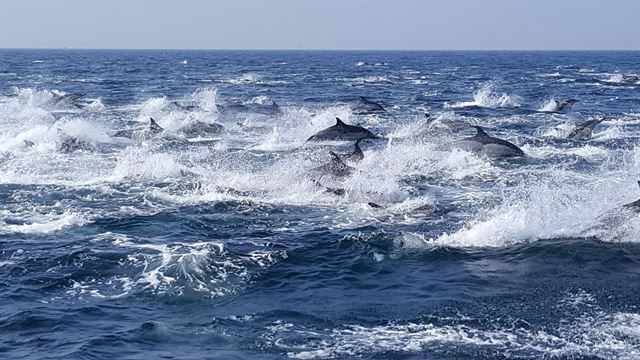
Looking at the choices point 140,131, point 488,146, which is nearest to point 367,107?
point 140,131

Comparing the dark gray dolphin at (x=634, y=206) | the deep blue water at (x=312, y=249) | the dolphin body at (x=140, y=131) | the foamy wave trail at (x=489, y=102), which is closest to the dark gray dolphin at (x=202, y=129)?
the dolphin body at (x=140, y=131)

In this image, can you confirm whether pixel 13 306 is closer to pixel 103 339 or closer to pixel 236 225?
pixel 103 339

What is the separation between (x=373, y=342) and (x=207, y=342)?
269 centimetres

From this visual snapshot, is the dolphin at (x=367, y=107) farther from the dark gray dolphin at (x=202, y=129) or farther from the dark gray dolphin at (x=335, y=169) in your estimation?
the dark gray dolphin at (x=335, y=169)

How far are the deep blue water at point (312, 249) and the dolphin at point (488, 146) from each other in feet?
2.44

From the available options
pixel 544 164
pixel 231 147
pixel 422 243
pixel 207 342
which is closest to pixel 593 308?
pixel 422 243

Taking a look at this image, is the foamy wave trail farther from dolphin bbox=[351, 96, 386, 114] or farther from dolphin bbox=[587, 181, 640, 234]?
dolphin bbox=[587, 181, 640, 234]

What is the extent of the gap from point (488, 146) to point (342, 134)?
745 cm

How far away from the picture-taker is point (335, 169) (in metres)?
24.7

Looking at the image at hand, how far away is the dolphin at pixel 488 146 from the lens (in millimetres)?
29828

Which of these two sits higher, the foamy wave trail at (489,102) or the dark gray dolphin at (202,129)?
the foamy wave trail at (489,102)

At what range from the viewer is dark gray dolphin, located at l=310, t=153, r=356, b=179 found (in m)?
24.6

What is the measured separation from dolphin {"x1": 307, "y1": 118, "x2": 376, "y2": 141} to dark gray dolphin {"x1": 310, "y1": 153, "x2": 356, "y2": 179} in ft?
30.7

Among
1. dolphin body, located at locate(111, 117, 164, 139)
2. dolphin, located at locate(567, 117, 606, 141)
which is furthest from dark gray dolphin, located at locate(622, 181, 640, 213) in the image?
dolphin body, located at locate(111, 117, 164, 139)
